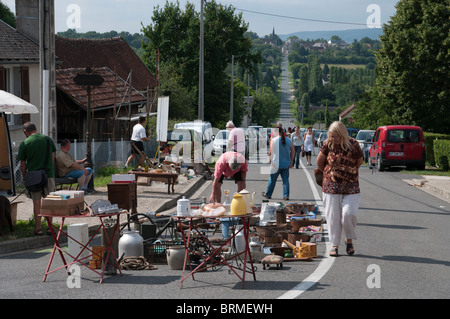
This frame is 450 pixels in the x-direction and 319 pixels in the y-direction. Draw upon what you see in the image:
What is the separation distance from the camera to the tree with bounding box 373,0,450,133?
133 feet

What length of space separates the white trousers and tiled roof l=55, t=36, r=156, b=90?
3081 cm

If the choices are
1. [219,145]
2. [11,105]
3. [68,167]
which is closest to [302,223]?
[11,105]

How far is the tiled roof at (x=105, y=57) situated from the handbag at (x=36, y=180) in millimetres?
28058

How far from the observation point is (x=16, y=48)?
27.0m

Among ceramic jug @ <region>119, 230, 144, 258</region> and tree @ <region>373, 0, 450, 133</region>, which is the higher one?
tree @ <region>373, 0, 450, 133</region>

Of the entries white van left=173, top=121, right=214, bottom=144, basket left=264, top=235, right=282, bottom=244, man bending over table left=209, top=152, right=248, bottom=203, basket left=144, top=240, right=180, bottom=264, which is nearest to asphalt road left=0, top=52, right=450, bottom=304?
basket left=144, top=240, right=180, bottom=264

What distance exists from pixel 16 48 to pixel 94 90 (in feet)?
25.6

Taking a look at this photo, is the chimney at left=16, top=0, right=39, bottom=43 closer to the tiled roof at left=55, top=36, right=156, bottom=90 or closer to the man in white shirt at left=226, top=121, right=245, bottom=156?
the tiled roof at left=55, top=36, right=156, bottom=90

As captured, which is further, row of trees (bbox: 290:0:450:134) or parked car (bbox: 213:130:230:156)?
row of trees (bbox: 290:0:450:134)

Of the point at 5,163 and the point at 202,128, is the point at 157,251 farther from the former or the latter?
the point at 202,128

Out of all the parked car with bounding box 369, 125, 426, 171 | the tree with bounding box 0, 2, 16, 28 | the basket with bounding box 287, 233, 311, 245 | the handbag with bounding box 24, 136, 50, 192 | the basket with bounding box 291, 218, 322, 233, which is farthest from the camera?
the tree with bounding box 0, 2, 16, 28

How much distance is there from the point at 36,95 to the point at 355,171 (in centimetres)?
1972

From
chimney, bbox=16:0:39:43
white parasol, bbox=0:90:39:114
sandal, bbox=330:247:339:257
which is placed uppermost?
chimney, bbox=16:0:39:43
